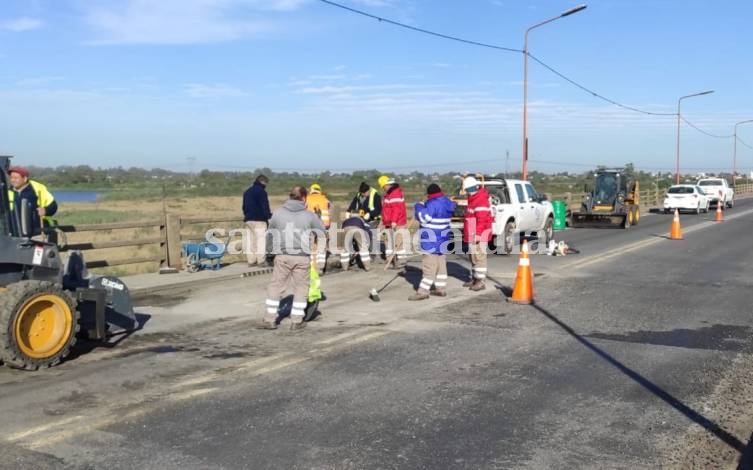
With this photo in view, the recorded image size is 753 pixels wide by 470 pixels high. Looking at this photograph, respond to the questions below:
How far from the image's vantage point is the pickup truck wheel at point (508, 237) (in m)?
18.2

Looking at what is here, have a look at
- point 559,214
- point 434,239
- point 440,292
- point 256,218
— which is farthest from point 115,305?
point 559,214

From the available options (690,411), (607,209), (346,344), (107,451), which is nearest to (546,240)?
(607,209)

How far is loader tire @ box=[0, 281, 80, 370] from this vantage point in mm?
6559

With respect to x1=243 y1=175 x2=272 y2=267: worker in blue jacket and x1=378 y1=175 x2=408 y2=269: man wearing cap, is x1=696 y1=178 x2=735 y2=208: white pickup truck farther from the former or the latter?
x1=243 y1=175 x2=272 y2=267: worker in blue jacket

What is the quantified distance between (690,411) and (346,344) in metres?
3.64

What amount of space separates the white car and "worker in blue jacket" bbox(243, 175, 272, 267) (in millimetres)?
28473

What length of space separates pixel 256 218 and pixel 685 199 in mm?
29284

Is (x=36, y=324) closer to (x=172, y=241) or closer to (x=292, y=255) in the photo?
(x=292, y=255)

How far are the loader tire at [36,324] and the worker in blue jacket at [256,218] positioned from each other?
24.5 ft

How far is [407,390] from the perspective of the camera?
6.25m

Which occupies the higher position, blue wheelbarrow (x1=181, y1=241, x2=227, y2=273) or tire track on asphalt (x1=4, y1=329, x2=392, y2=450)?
blue wheelbarrow (x1=181, y1=241, x2=227, y2=273)

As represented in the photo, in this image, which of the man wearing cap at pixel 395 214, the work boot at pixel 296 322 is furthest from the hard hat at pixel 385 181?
the work boot at pixel 296 322

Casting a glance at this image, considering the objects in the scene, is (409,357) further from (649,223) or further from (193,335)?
(649,223)

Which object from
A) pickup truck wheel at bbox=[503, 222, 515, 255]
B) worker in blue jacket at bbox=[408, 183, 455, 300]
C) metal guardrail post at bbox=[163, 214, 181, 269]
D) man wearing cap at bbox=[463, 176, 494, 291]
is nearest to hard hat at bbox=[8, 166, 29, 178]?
metal guardrail post at bbox=[163, 214, 181, 269]
